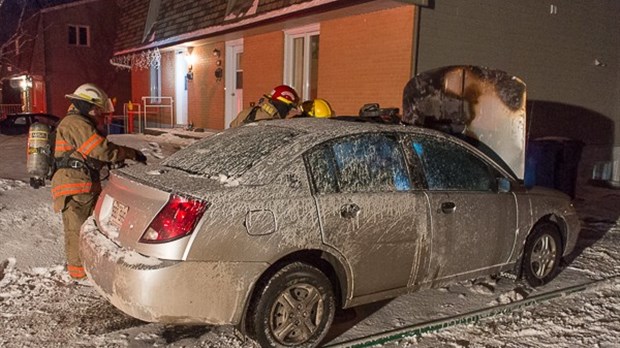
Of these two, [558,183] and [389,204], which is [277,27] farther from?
[389,204]

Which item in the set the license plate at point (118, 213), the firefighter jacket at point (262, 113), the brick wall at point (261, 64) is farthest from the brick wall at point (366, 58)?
the license plate at point (118, 213)

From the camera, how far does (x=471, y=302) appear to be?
4.59m

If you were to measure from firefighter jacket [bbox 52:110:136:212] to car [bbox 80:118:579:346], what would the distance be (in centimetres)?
81

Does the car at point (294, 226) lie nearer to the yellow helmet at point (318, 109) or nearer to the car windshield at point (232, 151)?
the car windshield at point (232, 151)

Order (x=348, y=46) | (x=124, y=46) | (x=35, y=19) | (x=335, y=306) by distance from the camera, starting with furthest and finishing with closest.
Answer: (x=35, y=19), (x=124, y=46), (x=348, y=46), (x=335, y=306)

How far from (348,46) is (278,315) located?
7317mm

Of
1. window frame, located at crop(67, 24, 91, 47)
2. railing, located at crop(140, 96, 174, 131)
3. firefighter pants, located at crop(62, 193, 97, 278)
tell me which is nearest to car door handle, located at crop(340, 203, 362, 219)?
firefighter pants, located at crop(62, 193, 97, 278)

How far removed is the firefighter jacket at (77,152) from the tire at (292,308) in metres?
2.17

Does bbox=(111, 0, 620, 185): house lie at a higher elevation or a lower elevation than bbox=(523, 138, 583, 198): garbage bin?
higher

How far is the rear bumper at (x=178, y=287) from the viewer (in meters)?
3.15

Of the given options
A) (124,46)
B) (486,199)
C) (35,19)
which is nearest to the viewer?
(486,199)

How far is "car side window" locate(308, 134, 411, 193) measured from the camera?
3660mm

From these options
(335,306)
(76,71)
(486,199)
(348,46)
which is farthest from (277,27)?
(76,71)

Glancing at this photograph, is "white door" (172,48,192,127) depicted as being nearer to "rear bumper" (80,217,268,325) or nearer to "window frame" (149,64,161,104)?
"window frame" (149,64,161,104)
